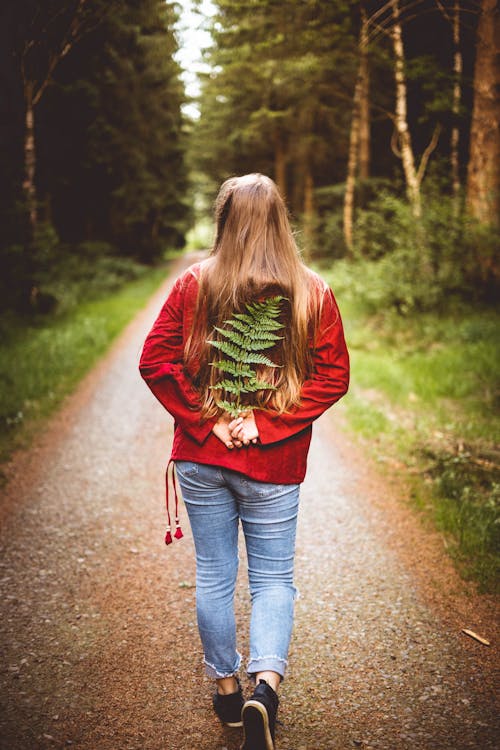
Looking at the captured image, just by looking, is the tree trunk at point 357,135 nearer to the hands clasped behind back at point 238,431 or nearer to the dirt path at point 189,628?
the dirt path at point 189,628

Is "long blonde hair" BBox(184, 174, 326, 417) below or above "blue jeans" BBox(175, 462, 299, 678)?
above

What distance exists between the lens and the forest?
6.77m

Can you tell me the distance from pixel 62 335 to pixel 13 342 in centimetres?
95

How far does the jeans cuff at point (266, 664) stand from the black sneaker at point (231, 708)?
0.29m

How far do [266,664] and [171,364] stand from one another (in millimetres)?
1230

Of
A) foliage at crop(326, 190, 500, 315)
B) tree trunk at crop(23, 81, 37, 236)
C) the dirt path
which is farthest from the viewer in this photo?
tree trunk at crop(23, 81, 37, 236)

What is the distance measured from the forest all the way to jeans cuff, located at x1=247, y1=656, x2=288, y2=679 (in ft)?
7.22

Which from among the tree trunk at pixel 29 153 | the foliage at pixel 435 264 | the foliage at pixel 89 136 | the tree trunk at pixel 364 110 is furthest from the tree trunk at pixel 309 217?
the tree trunk at pixel 29 153

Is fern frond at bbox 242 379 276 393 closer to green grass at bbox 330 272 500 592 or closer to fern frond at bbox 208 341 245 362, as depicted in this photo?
fern frond at bbox 208 341 245 362

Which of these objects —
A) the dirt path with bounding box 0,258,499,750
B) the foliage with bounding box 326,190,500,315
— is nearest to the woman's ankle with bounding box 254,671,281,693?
the dirt path with bounding box 0,258,499,750

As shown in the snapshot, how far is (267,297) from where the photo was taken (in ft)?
6.11

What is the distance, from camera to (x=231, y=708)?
6.84ft

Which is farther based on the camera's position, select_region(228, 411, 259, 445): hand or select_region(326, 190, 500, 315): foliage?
select_region(326, 190, 500, 315): foliage

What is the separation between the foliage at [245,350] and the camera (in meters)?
1.81
